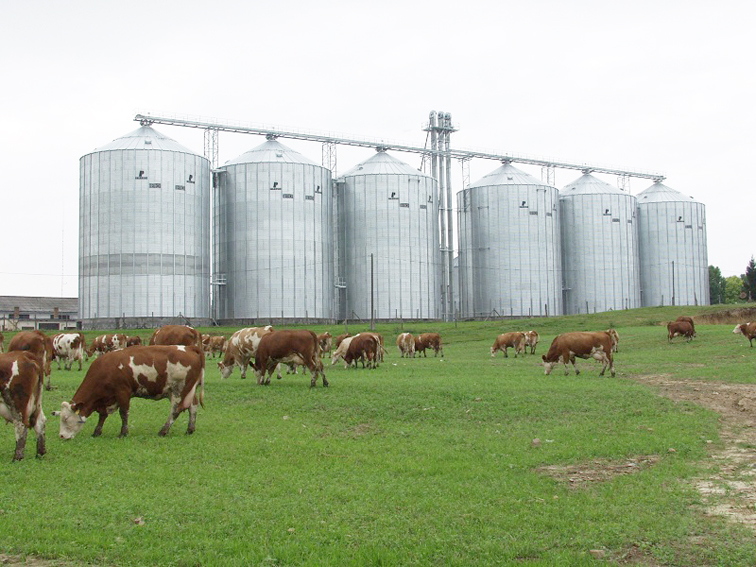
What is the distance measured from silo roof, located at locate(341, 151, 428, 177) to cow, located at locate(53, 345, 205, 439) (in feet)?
188

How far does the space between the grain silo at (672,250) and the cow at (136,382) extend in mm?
77777

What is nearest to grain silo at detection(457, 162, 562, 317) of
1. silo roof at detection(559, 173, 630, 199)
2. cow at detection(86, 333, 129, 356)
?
silo roof at detection(559, 173, 630, 199)

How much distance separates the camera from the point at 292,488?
29.7 ft

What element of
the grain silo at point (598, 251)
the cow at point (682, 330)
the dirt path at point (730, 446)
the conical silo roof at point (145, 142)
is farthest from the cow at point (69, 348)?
the grain silo at point (598, 251)

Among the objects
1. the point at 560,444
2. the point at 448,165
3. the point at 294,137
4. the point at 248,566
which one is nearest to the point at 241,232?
the point at 294,137

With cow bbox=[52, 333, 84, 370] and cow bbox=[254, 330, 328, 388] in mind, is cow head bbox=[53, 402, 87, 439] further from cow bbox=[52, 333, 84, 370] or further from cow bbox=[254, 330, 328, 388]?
cow bbox=[52, 333, 84, 370]

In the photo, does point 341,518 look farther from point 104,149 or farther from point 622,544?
point 104,149

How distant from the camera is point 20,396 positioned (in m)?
10.5

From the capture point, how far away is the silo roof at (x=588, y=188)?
80812mm

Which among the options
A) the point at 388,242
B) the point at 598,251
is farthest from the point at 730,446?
the point at 598,251

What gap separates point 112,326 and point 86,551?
55.8 m

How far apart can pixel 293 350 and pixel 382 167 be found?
52.4 metres

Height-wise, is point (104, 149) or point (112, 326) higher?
point (104, 149)

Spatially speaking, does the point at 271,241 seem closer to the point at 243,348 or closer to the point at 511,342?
the point at 511,342
